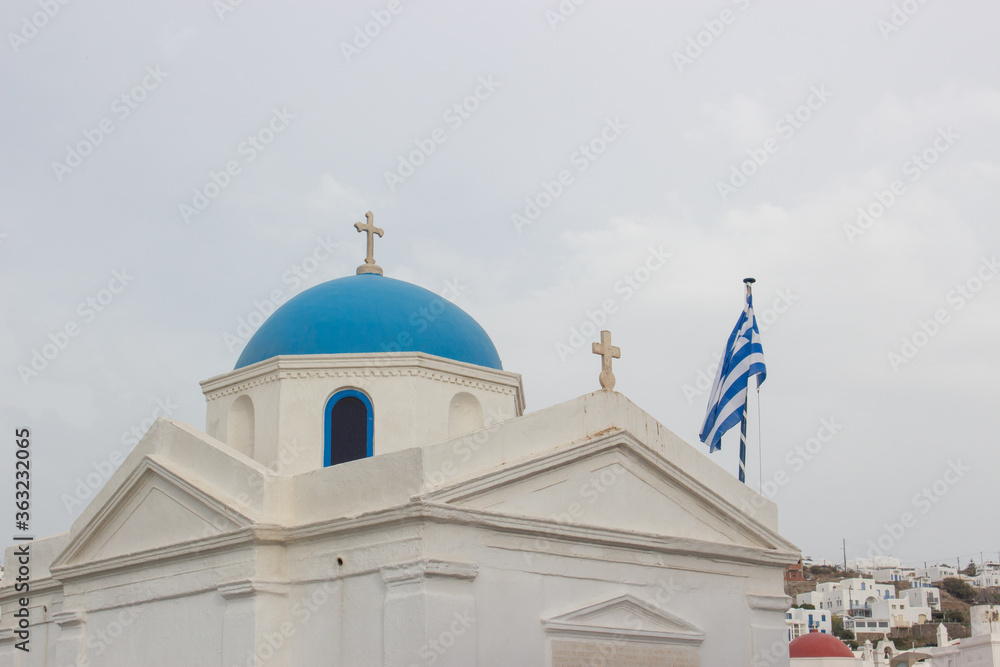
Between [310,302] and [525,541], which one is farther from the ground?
[310,302]

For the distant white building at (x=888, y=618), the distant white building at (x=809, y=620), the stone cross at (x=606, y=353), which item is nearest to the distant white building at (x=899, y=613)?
the distant white building at (x=888, y=618)

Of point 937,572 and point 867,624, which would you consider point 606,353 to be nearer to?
point 867,624

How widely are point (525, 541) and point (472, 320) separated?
5.33 meters

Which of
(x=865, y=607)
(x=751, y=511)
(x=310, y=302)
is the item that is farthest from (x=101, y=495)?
(x=865, y=607)

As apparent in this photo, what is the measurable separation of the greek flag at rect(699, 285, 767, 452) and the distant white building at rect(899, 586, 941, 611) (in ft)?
209

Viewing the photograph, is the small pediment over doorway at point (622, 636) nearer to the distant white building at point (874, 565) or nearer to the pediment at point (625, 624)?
the pediment at point (625, 624)

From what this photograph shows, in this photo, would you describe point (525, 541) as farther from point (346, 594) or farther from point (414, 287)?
point (414, 287)

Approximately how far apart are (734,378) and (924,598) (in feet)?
218

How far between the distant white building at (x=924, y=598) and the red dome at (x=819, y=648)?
45.8 metres

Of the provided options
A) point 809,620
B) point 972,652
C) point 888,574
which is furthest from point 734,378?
point 888,574

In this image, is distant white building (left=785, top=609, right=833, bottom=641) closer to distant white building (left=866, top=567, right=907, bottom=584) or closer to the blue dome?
distant white building (left=866, top=567, right=907, bottom=584)

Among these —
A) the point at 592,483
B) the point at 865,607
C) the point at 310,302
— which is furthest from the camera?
the point at 865,607

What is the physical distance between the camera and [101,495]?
45.3 ft

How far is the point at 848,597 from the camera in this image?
76.9 metres
